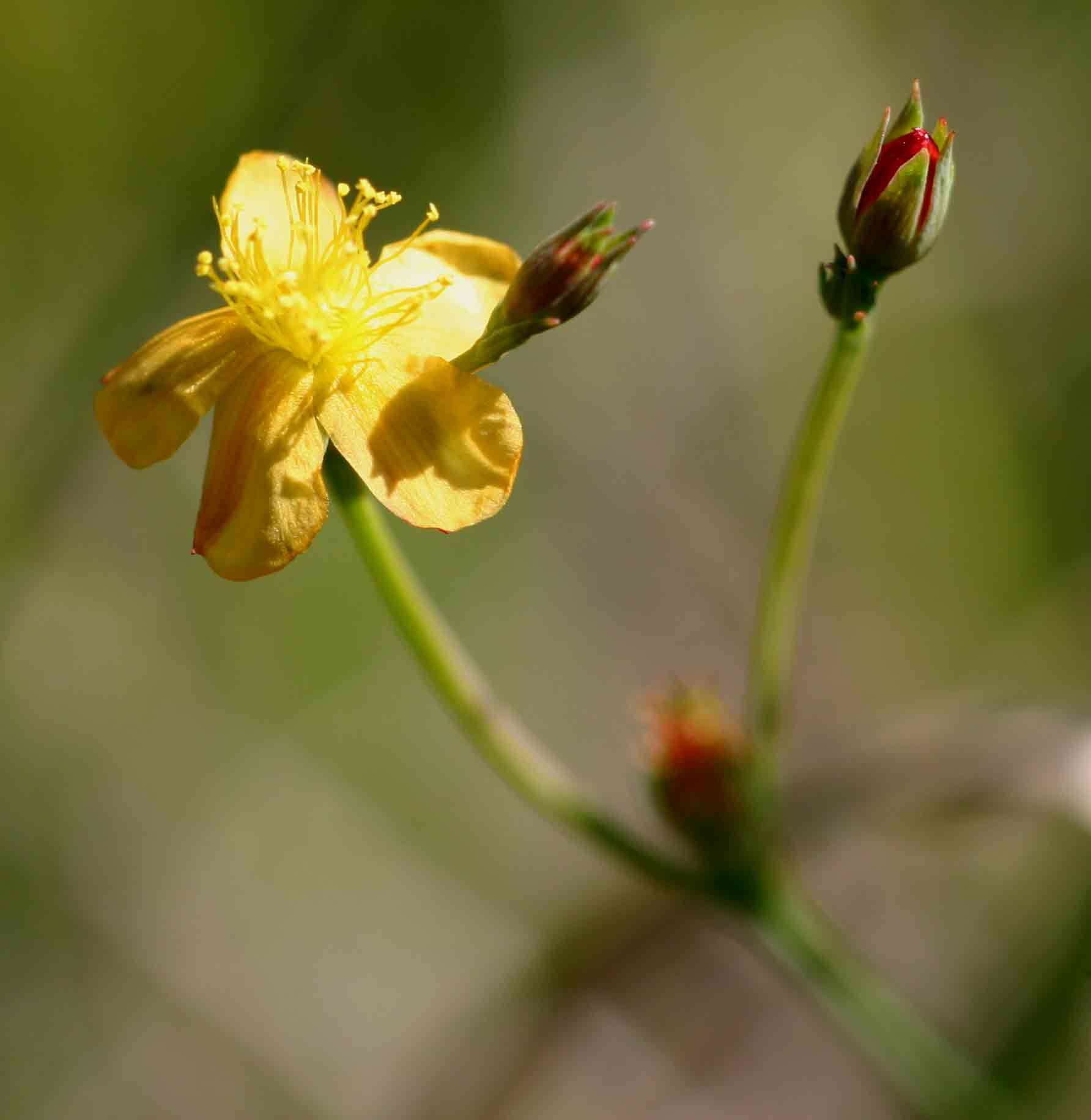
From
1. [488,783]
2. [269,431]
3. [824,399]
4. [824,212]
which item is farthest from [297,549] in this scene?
[824,212]

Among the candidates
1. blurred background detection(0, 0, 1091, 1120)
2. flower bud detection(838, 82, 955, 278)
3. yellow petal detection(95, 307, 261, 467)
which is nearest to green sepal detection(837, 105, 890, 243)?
flower bud detection(838, 82, 955, 278)

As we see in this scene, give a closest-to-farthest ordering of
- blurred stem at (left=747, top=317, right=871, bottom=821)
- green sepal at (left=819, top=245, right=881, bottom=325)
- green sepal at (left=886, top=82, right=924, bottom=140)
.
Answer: green sepal at (left=886, top=82, right=924, bottom=140) < green sepal at (left=819, top=245, right=881, bottom=325) < blurred stem at (left=747, top=317, right=871, bottom=821)

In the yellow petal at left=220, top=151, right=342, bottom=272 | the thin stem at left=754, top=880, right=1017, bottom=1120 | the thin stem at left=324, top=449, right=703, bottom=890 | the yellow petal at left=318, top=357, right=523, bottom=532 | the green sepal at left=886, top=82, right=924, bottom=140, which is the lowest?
the thin stem at left=754, top=880, right=1017, bottom=1120

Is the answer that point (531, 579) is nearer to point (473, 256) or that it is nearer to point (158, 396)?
point (473, 256)

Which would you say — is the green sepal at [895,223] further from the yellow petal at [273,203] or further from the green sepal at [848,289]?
the yellow petal at [273,203]

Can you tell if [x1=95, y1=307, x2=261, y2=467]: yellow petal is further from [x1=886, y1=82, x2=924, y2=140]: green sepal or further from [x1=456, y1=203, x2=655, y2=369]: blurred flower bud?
[x1=886, y1=82, x2=924, y2=140]: green sepal
